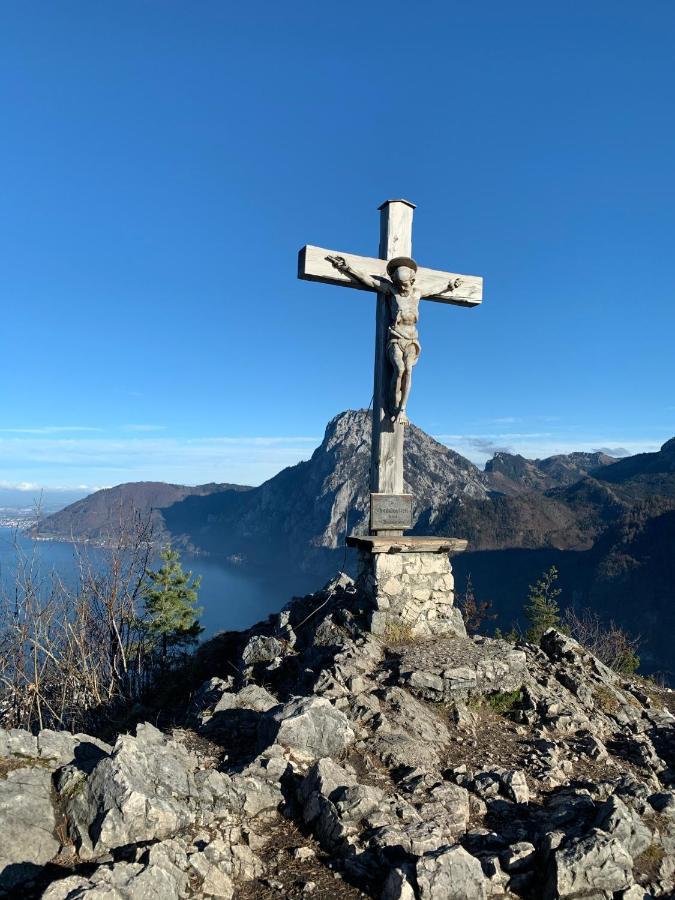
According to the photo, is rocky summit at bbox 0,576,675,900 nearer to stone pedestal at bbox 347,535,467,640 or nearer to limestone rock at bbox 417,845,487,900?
limestone rock at bbox 417,845,487,900

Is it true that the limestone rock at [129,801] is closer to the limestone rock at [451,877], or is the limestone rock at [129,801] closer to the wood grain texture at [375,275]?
the limestone rock at [451,877]

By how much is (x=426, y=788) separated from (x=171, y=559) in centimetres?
1827

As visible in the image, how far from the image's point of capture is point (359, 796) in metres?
3.88

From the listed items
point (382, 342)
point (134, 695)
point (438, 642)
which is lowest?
point (134, 695)

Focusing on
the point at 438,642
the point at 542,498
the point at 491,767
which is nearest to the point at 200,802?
the point at 491,767

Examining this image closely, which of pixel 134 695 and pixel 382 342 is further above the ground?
pixel 382 342

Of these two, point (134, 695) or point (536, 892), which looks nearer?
point (536, 892)

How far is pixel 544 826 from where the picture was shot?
3906mm

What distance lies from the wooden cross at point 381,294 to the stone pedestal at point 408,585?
498 mm

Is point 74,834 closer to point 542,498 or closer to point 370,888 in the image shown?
point 370,888

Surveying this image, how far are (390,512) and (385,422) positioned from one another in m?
1.19

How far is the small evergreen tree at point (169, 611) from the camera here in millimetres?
18953

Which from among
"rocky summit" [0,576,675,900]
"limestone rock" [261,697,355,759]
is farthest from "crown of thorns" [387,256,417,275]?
"limestone rock" [261,697,355,759]

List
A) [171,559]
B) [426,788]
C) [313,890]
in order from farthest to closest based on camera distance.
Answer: [171,559] < [426,788] < [313,890]
